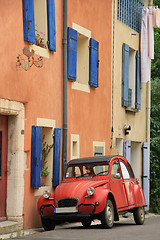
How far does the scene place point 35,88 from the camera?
46.1ft

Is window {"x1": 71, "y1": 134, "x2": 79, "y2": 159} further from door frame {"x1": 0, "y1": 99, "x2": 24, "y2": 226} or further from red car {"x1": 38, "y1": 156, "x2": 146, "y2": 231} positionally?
door frame {"x1": 0, "y1": 99, "x2": 24, "y2": 226}

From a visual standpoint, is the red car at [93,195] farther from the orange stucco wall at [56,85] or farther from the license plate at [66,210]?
the orange stucco wall at [56,85]

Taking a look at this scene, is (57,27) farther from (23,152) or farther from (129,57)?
(129,57)

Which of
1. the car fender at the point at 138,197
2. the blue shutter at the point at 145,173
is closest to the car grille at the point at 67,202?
the car fender at the point at 138,197

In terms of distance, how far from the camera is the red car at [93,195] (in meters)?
12.6

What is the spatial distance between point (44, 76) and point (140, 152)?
820cm

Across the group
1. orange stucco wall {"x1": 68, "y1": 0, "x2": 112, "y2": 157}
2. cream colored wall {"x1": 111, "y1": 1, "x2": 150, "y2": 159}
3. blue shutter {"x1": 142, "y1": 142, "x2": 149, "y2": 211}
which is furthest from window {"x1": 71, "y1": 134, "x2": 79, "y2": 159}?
blue shutter {"x1": 142, "y1": 142, "x2": 149, "y2": 211}

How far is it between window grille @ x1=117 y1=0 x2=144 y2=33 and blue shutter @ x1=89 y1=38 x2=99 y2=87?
280 cm

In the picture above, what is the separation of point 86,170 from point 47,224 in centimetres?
166

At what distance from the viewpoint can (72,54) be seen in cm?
1587

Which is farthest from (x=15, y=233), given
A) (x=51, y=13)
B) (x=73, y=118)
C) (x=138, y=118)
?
(x=138, y=118)

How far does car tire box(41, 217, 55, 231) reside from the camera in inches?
514

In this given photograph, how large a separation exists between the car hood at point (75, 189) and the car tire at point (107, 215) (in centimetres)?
49

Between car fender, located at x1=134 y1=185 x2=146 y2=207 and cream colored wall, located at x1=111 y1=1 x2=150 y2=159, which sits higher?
cream colored wall, located at x1=111 y1=1 x2=150 y2=159
